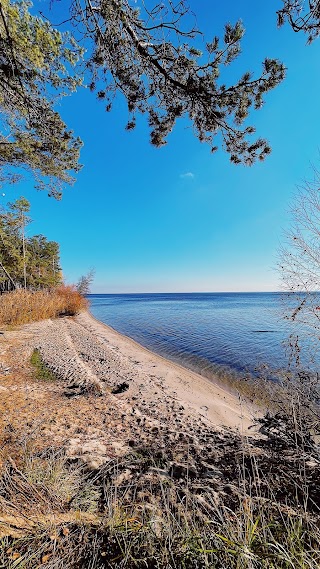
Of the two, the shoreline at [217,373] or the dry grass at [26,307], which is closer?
the shoreline at [217,373]

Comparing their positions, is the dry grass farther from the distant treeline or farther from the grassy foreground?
the grassy foreground

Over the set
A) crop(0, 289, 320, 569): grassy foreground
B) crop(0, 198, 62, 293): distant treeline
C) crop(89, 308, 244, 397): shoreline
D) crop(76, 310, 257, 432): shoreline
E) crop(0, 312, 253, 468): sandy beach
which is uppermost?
crop(0, 198, 62, 293): distant treeline

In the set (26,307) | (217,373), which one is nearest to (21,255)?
(26,307)

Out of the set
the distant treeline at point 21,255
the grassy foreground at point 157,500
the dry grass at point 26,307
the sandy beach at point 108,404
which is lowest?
the sandy beach at point 108,404

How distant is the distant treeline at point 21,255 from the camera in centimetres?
2047

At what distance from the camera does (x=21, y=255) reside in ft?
92.4

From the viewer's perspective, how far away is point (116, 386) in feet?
20.9

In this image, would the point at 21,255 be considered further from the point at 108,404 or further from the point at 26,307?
the point at 108,404

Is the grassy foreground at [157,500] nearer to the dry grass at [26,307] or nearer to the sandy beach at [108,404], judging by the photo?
the sandy beach at [108,404]

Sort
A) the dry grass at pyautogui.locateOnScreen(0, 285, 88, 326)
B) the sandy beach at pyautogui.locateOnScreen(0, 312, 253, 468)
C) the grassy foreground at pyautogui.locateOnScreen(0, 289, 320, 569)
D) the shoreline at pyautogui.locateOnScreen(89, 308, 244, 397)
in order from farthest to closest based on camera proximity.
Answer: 1. the dry grass at pyautogui.locateOnScreen(0, 285, 88, 326)
2. the shoreline at pyautogui.locateOnScreen(89, 308, 244, 397)
3. the sandy beach at pyautogui.locateOnScreen(0, 312, 253, 468)
4. the grassy foreground at pyautogui.locateOnScreen(0, 289, 320, 569)

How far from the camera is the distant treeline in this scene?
20466mm

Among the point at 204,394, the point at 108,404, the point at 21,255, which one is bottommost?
the point at 204,394

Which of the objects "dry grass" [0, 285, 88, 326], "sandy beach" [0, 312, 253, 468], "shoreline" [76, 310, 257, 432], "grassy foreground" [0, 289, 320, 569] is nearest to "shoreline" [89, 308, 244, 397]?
"shoreline" [76, 310, 257, 432]

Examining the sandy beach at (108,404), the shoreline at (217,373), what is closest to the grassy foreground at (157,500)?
the sandy beach at (108,404)
